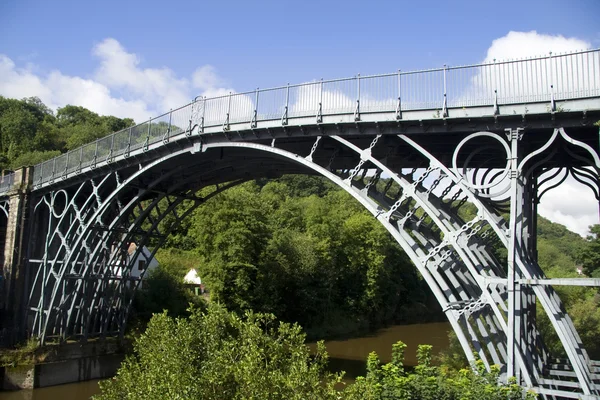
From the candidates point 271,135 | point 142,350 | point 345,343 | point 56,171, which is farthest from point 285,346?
point 345,343

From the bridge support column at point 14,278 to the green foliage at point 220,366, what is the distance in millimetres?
16977

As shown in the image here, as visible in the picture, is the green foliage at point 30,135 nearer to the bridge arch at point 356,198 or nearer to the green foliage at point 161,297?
the green foliage at point 161,297

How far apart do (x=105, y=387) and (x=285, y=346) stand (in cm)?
369

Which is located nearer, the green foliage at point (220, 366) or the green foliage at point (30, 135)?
the green foliage at point (220, 366)

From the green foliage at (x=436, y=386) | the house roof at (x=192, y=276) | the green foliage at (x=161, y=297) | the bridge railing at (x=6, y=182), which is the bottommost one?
the green foliage at (x=436, y=386)

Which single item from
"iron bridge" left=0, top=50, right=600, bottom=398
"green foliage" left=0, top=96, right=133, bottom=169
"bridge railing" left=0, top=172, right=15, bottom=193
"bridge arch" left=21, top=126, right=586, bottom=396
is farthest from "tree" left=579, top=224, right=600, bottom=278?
"green foliage" left=0, top=96, right=133, bottom=169

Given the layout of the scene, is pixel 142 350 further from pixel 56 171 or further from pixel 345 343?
pixel 345 343

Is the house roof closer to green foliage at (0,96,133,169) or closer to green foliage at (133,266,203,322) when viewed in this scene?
green foliage at (133,266,203,322)

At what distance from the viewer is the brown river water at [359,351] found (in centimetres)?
2201

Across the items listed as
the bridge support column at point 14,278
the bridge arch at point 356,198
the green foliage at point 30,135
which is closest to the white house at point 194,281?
the bridge arch at point 356,198

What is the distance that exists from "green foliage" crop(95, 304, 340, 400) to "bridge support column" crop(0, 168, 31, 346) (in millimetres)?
16977

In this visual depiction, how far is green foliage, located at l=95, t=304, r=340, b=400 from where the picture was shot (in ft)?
24.4

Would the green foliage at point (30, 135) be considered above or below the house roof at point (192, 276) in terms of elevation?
above

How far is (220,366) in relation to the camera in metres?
7.97
